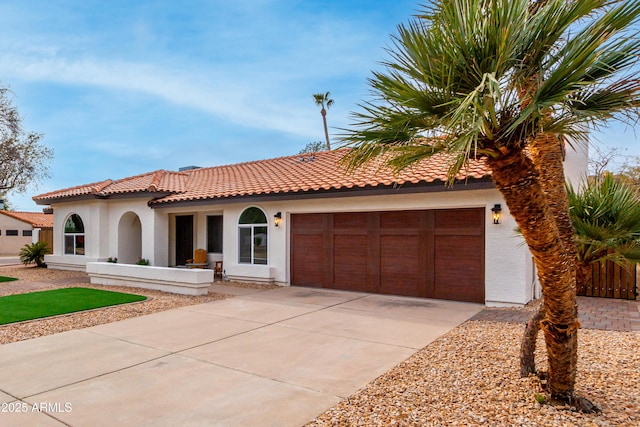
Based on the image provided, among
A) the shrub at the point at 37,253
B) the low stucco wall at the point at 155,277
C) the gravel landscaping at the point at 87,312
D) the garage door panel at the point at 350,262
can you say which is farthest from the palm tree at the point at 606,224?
the shrub at the point at 37,253

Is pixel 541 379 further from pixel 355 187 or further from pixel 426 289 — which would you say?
pixel 355 187

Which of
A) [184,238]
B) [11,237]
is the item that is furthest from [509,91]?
[11,237]

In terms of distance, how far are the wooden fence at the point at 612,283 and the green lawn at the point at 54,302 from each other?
13352 millimetres

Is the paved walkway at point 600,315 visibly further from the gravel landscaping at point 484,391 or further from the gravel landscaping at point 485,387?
the gravel landscaping at point 484,391

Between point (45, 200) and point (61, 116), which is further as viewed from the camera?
point (61, 116)

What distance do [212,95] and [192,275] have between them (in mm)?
13097

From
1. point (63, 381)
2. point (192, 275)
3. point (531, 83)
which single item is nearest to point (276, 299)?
point (192, 275)

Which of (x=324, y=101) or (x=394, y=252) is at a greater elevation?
(x=324, y=101)

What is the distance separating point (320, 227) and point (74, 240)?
13.6 meters

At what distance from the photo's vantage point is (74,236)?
20.0 m

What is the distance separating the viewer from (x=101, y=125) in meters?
A: 27.4

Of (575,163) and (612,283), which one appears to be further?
(575,163)

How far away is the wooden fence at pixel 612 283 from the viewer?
11570mm

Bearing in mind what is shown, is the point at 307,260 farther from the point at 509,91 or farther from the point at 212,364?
the point at 509,91
